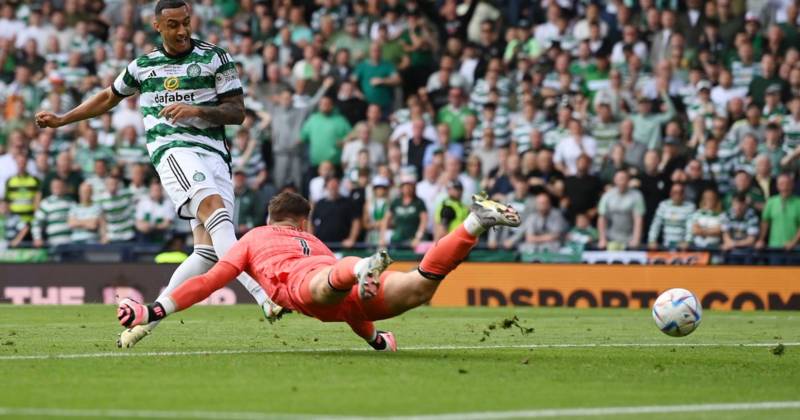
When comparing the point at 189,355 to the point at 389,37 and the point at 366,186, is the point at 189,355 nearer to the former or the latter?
the point at 366,186

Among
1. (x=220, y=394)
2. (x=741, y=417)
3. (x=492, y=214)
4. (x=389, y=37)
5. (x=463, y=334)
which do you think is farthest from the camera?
(x=389, y=37)

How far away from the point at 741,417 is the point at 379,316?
356 centimetres

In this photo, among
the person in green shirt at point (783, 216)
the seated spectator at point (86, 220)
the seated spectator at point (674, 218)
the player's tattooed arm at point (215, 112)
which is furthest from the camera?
the seated spectator at point (86, 220)

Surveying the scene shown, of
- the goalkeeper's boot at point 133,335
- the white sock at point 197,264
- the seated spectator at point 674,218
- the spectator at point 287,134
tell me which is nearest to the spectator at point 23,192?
the spectator at point 287,134

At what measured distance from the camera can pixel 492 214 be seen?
9883mm

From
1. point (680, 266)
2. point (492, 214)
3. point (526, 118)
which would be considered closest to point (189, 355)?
point (492, 214)

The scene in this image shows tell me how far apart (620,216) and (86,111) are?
11422 mm

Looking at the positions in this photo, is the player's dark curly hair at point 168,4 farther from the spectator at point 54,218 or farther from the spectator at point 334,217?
the spectator at point 54,218

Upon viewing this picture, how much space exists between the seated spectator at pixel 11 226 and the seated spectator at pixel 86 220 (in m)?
1.00

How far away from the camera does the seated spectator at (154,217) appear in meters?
24.2

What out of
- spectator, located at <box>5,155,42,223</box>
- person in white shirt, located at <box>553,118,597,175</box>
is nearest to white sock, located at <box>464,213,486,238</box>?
person in white shirt, located at <box>553,118,597,175</box>

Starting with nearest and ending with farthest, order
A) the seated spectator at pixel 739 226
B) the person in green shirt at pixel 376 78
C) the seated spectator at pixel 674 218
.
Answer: the seated spectator at pixel 739 226
the seated spectator at pixel 674 218
the person in green shirt at pixel 376 78

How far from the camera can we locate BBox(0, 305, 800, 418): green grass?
8055 mm

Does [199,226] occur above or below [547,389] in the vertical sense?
above
